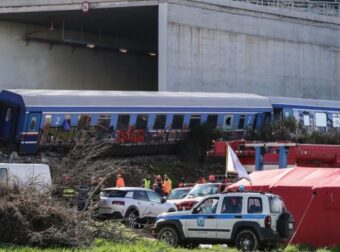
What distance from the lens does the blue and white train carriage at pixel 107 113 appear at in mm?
31906

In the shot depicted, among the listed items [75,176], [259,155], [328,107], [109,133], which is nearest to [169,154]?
[109,133]

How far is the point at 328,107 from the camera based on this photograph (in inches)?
1677

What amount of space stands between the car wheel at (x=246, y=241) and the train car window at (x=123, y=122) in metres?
18.8

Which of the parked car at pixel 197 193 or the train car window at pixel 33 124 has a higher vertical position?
the train car window at pixel 33 124

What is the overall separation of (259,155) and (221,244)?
692cm

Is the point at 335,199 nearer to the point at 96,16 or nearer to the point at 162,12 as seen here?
the point at 162,12

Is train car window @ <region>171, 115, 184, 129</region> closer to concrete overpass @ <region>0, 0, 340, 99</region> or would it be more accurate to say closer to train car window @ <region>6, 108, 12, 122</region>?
concrete overpass @ <region>0, 0, 340, 99</region>

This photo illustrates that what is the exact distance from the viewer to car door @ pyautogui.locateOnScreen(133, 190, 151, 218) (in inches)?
876

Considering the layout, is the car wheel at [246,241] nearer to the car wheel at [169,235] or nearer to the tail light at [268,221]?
the tail light at [268,221]

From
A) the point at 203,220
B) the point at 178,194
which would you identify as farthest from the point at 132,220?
the point at 178,194

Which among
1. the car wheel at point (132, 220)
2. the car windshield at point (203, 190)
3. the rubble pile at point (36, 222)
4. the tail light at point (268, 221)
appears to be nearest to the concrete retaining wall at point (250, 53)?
the car windshield at point (203, 190)

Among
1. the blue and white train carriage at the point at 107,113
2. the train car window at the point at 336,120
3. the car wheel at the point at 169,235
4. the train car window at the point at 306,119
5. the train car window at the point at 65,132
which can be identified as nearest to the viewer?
the car wheel at the point at 169,235

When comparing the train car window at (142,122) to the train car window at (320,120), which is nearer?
the train car window at (142,122)

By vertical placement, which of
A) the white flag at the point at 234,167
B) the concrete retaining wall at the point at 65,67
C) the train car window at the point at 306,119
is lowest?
the white flag at the point at 234,167
